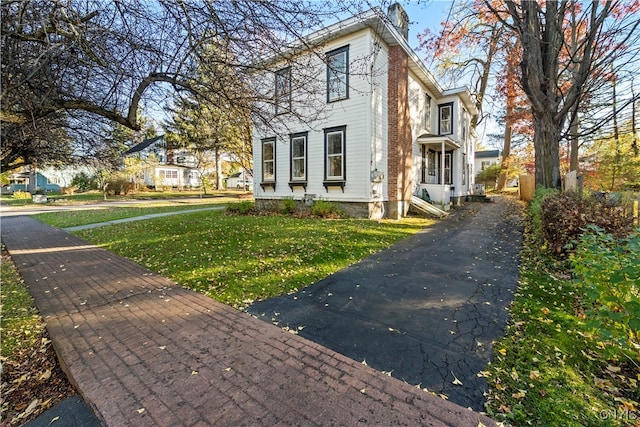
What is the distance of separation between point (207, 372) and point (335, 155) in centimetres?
1054

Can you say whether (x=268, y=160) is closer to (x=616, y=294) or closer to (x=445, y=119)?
(x=445, y=119)

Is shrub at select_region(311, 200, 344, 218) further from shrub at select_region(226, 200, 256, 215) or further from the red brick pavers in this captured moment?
the red brick pavers

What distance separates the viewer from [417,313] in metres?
3.74

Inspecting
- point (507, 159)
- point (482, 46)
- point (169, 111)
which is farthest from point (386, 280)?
point (507, 159)

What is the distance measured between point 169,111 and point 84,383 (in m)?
5.56

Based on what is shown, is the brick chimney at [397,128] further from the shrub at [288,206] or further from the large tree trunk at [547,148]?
the large tree trunk at [547,148]

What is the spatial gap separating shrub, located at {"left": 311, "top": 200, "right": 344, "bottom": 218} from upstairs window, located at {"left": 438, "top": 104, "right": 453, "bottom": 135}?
981cm

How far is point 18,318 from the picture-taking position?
400 centimetres

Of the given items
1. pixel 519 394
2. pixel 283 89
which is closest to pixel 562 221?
pixel 519 394

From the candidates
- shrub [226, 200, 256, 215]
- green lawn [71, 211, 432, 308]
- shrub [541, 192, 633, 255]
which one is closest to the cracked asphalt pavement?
green lawn [71, 211, 432, 308]

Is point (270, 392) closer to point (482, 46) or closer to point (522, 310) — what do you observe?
point (522, 310)

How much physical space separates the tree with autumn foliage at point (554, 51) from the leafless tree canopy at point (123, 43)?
774 centimetres

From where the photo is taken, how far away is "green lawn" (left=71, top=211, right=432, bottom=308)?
499cm

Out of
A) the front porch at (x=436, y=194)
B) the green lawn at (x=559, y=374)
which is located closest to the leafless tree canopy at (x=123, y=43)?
the green lawn at (x=559, y=374)
